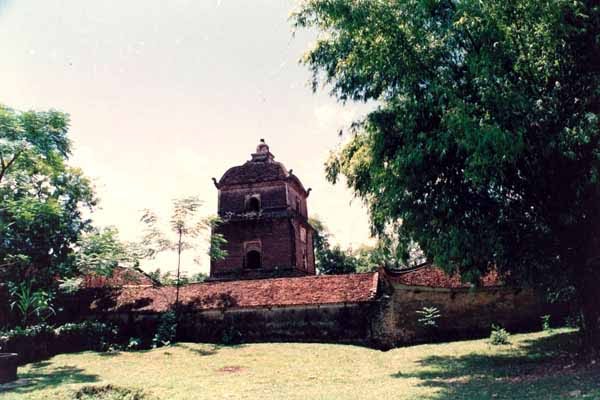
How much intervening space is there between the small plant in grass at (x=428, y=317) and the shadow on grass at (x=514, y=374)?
402 centimetres

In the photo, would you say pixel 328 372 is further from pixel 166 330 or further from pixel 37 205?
pixel 37 205

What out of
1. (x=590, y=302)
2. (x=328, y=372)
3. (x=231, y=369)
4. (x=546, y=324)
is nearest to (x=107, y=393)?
(x=231, y=369)

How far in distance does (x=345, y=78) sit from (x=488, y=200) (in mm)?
5043

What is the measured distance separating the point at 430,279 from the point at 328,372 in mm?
9781

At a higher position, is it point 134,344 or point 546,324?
point 546,324

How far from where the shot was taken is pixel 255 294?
20516 millimetres

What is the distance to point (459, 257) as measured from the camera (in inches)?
435

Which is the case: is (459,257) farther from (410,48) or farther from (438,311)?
(438,311)

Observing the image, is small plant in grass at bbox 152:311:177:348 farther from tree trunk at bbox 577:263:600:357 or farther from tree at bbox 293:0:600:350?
tree trunk at bbox 577:263:600:357

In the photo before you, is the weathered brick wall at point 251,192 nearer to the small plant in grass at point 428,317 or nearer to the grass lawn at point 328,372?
the small plant in grass at point 428,317

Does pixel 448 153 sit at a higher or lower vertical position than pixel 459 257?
higher

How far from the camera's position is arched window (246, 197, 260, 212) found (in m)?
30.2

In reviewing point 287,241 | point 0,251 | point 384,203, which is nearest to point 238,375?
point 384,203

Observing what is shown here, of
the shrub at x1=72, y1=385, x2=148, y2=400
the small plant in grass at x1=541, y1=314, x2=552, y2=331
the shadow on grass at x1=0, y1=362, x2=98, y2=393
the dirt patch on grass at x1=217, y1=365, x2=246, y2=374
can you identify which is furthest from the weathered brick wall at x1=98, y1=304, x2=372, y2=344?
the shrub at x1=72, y1=385, x2=148, y2=400
